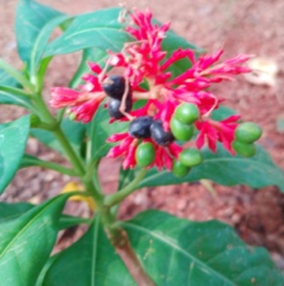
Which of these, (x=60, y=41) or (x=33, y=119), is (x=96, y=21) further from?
(x=33, y=119)

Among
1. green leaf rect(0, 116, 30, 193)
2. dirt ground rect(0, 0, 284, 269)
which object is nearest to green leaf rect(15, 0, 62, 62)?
green leaf rect(0, 116, 30, 193)

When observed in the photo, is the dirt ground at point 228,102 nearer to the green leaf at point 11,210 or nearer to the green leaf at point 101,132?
the green leaf at point 11,210

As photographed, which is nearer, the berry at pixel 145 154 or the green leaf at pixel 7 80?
the berry at pixel 145 154

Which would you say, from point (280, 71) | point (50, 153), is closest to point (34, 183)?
point (50, 153)

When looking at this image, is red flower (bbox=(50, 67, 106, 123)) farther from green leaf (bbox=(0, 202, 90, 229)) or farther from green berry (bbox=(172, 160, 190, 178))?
green leaf (bbox=(0, 202, 90, 229))

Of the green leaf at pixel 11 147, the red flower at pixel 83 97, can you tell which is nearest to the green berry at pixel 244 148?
the red flower at pixel 83 97

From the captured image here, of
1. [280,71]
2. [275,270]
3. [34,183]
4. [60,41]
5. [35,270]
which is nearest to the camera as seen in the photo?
[35,270]
